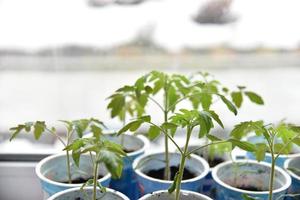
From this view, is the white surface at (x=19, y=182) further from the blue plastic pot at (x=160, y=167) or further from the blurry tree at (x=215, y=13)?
the blurry tree at (x=215, y=13)

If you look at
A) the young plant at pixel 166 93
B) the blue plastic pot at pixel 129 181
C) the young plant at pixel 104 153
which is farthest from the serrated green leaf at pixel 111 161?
the blue plastic pot at pixel 129 181

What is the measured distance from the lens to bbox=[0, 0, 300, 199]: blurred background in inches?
48.2

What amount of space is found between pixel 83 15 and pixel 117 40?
0.12m

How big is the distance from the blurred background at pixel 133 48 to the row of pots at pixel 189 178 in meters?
0.29

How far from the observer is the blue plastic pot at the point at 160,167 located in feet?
3.05

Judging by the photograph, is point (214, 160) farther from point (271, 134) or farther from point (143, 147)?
point (271, 134)

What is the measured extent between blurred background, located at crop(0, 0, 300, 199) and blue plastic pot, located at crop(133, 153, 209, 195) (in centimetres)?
32

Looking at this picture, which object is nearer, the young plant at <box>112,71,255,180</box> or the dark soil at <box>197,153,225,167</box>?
the young plant at <box>112,71,255,180</box>

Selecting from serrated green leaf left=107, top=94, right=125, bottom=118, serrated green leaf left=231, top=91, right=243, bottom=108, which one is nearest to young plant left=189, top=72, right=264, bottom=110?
serrated green leaf left=231, top=91, right=243, bottom=108

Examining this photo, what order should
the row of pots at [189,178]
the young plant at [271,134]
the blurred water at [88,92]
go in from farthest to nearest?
1. the blurred water at [88,92]
2. the row of pots at [189,178]
3. the young plant at [271,134]

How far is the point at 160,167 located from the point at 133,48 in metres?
0.40

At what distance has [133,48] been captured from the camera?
4.21 feet

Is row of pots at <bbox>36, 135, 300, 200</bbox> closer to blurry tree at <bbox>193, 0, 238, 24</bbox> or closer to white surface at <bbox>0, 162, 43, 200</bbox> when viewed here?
white surface at <bbox>0, 162, 43, 200</bbox>

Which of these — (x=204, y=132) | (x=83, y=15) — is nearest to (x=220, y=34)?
(x=83, y=15)
